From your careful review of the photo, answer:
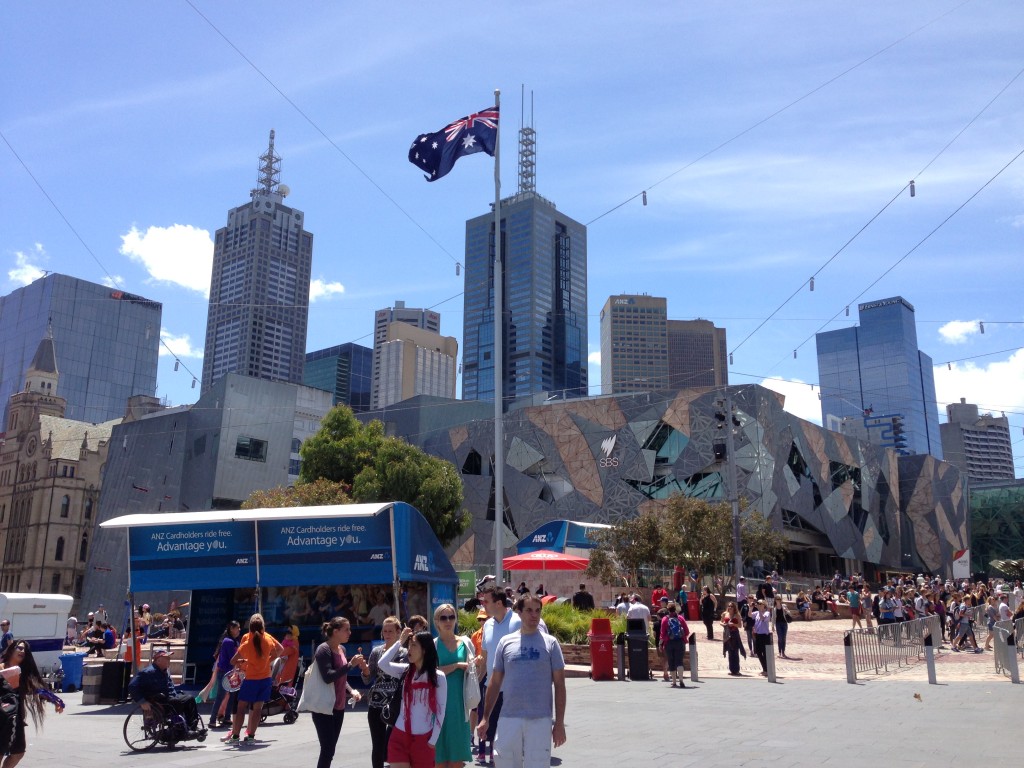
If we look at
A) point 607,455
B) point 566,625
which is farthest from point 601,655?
point 607,455

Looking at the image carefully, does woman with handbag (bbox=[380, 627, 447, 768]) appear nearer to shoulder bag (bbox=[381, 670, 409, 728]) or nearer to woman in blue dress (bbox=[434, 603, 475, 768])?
woman in blue dress (bbox=[434, 603, 475, 768])

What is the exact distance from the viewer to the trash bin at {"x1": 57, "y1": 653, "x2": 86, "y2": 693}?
20.6m

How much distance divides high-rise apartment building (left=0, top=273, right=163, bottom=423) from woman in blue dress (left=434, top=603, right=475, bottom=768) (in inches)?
5592

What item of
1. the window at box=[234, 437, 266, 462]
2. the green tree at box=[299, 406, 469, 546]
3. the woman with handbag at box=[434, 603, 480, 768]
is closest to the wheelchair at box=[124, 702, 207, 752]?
the woman with handbag at box=[434, 603, 480, 768]

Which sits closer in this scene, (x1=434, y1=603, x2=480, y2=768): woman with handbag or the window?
(x1=434, y1=603, x2=480, y2=768): woman with handbag

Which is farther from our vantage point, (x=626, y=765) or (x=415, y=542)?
(x=415, y=542)

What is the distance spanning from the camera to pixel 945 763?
9086mm

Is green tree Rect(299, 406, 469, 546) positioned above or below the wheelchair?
above

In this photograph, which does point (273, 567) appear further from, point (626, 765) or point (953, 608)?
point (953, 608)

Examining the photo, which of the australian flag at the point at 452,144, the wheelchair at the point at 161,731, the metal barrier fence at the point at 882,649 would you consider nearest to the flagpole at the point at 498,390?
the australian flag at the point at 452,144

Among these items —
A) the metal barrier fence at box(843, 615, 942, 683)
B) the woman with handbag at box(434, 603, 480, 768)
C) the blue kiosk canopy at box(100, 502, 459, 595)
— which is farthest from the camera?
the metal barrier fence at box(843, 615, 942, 683)

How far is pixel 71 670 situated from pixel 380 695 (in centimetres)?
1625

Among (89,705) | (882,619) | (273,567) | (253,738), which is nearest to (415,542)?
(273,567)

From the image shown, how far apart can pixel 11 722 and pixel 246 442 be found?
→ 53271 mm
